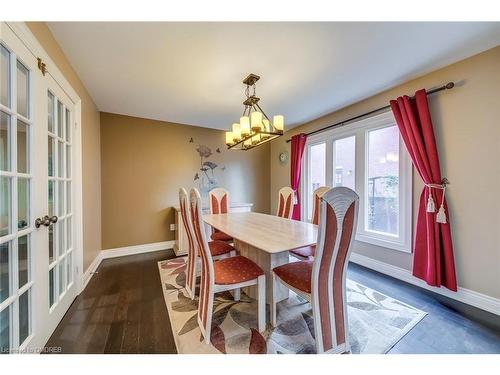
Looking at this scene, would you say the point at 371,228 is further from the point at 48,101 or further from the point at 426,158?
the point at 48,101

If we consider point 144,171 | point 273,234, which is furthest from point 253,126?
point 144,171

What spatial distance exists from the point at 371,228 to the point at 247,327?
2186mm

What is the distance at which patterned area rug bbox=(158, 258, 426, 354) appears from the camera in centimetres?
140

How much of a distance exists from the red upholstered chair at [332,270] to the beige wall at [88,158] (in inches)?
90.0

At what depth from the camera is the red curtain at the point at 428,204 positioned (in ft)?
6.63

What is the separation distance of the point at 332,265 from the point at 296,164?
9.37 feet

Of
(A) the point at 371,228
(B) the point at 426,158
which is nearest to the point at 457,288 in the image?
(A) the point at 371,228

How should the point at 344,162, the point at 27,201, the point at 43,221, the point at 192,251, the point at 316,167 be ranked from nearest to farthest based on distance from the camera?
the point at 27,201, the point at 43,221, the point at 192,251, the point at 344,162, the point at 316,167

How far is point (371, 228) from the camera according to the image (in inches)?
112

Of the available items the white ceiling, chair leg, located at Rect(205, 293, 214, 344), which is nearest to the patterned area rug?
chair leg, located at Rect(205, 293, 214, 344)

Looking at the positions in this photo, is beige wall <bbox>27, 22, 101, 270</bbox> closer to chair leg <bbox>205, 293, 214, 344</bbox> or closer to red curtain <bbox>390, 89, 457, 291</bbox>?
chair leg <bbox>205, 293, 214, 344</bbox>

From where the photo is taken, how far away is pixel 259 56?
71.6 inches

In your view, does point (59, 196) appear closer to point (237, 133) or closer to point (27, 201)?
point (27, 201)

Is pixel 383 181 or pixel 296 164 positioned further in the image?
pixel 296 164
